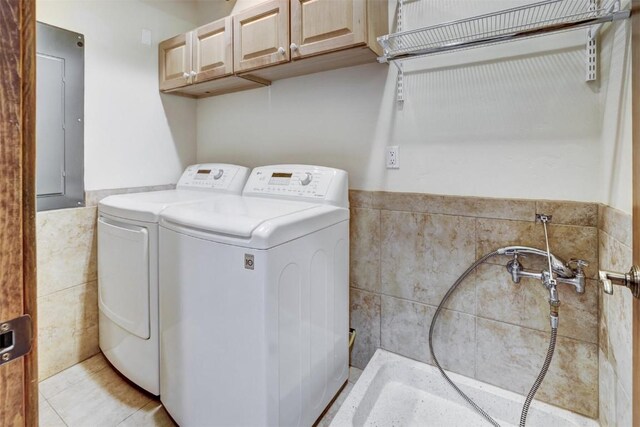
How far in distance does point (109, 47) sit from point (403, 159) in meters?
1.89

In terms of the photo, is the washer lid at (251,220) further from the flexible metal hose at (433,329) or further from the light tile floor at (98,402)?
the light tile floor at (98,402)

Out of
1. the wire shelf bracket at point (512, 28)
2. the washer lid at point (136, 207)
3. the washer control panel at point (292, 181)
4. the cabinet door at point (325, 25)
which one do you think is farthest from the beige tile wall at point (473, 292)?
the washer lid at point (136, 207)

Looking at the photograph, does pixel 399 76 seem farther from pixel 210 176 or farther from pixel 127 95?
pixel 127 95

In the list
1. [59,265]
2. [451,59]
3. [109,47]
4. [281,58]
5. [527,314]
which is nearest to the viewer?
[527,314]

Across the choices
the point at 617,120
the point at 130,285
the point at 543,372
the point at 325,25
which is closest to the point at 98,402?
the point at 130,285

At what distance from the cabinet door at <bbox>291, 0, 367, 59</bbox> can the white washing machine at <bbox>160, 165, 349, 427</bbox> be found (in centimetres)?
68

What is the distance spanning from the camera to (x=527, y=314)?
4.53ft

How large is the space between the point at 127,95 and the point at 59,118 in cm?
44

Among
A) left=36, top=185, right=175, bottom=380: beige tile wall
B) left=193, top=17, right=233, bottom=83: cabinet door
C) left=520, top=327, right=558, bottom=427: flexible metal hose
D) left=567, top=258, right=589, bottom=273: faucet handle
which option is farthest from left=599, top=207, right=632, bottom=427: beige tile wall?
left=36, top=185, right=175, bottom=380: beige tile wall

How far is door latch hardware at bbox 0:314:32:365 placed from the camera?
43cm

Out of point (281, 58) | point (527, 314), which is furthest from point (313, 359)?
point (281, 58)

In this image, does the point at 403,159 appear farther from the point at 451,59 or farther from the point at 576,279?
the point at 576,279

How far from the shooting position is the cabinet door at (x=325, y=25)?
4.63ft

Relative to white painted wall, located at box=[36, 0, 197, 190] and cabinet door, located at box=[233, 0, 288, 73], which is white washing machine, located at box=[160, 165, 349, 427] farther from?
white painted wall, located at box=[36, 0, 197, 190]
